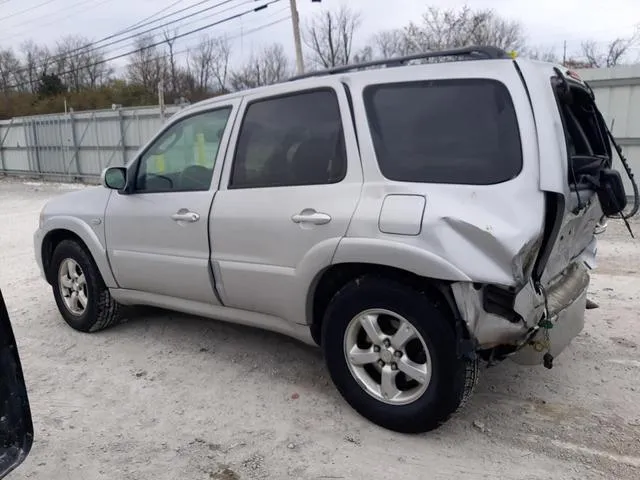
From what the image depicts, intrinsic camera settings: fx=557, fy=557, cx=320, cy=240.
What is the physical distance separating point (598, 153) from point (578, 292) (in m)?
0.92

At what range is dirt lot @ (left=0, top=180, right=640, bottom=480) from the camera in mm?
2814

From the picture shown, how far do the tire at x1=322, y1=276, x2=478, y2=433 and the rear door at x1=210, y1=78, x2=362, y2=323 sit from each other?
0.27 metres

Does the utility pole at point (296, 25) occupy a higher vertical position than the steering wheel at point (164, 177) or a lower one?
higher

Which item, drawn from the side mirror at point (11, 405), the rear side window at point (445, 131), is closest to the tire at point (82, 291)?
the side mirror at point (11, 405)

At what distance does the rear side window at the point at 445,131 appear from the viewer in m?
2.69

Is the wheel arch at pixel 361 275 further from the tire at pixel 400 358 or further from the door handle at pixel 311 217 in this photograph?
the door handle at pixel 311 217

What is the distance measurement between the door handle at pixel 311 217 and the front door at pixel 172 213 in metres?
0.77

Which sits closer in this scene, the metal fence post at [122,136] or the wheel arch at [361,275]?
the wheel arch at [361,275]

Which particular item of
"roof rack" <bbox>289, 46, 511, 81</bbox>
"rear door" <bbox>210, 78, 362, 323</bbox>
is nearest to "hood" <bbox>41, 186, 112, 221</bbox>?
"rear door" <bbox>210, 78, 362, 323</bbox>

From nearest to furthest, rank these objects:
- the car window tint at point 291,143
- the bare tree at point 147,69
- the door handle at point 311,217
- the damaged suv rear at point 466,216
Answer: the damaged suv rear at point 466,216, the door handle at point 311,217, the car window tint at point 291,143, the bare tree at point 147,69

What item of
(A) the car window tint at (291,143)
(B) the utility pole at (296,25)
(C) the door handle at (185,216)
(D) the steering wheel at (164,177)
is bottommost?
(C) the door handle at (185,216)

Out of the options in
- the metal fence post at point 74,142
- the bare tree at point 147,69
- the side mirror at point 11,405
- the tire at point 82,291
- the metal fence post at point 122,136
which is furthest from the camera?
the bare tree at point 147,69

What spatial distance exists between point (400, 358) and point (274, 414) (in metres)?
0.89

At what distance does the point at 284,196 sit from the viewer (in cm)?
330
